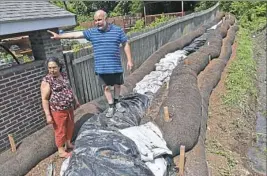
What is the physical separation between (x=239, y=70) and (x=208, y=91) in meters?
3.55

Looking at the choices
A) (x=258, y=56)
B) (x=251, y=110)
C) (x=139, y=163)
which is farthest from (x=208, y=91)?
(x=258, y=56)

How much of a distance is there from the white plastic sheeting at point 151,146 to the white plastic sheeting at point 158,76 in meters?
3.00

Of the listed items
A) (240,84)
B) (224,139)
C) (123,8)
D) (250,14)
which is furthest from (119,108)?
(123,8)

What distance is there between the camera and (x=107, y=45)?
516 cm

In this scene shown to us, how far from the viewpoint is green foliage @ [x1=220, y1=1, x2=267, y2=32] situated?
27737mm

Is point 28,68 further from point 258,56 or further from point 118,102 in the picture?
point 258,56

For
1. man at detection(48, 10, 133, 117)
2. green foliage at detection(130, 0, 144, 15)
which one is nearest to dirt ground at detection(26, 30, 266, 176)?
man at detection(48, 10, 133, 117)

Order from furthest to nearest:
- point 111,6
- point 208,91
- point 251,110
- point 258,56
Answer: point 111,6 < point 258,56 < point 251,110 < point 208,91

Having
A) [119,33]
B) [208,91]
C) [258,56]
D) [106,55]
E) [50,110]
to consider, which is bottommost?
[258,56]

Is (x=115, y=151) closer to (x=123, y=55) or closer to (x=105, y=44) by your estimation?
(x=105, y=44)

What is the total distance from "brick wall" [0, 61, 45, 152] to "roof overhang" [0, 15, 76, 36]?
2.25ft

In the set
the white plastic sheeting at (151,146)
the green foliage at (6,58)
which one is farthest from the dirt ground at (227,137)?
the green foliage at (6,58)

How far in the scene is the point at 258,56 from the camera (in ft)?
57.2

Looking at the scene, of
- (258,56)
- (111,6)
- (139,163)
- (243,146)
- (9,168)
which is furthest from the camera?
(111,6)
